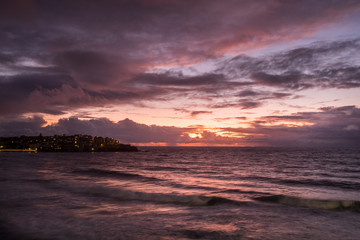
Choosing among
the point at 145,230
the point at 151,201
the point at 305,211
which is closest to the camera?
the point at 145,230

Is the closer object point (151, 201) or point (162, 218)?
point (162, 218)

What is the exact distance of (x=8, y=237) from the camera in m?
11.0

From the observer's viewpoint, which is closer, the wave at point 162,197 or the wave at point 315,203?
the wave at point 315,203

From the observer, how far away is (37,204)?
57.6 feet

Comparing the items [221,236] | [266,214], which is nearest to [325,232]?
[266,214]

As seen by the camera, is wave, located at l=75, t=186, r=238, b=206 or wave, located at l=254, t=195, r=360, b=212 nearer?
wave, located at l=254, t=195, r=360, b=212

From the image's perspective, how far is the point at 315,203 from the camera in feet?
64.3

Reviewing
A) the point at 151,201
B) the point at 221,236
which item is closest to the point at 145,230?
the point at 221,236

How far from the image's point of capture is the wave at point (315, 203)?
1833 centimetres

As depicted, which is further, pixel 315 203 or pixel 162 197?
pixel 162 197

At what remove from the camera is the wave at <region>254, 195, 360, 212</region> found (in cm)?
1833

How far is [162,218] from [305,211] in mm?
10072

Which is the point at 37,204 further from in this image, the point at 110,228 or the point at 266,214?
the point at 266,214

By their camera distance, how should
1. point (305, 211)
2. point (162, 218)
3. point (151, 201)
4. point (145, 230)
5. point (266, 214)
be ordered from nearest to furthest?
point (145, 230) < point (162, 218) < point (266, 214) < point (305, 211) < point (151, 201)
